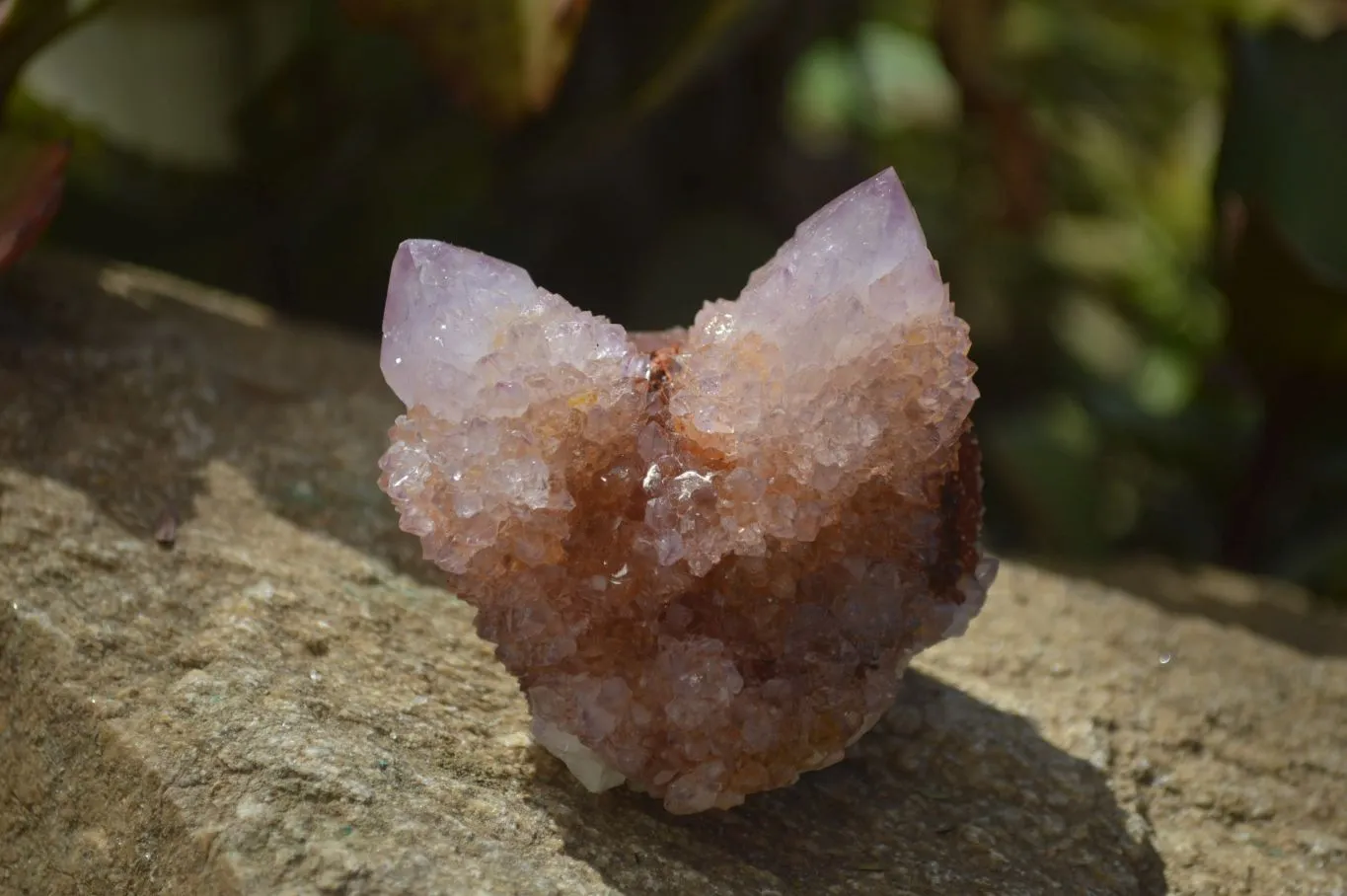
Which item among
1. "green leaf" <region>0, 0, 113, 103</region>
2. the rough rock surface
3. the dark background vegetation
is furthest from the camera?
the dark background vegetation

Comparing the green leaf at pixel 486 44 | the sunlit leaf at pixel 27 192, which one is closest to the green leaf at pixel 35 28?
the sunlit leaf at pixel 27 192

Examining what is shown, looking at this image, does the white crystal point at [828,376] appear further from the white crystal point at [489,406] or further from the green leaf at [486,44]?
the green leaf at [486,44]

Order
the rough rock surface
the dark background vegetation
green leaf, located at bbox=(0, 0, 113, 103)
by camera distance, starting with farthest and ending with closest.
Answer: the dark background vegetation < green leaf, located at bbox=(0, 0, 113, 103) < the rough rock surface

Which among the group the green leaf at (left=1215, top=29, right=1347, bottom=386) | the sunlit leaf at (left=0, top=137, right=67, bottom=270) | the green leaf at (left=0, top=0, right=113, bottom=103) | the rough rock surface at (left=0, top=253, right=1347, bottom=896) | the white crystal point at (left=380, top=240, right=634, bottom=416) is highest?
the green leaf at (left=1215, top=29, right=1347, bottom=386)

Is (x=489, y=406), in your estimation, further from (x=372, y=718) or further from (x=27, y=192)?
(x=27, y=192)

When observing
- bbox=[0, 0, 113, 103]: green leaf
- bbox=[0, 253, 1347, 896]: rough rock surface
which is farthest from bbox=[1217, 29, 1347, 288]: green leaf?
bbox=[0, 0, 113, 103]: green leaf

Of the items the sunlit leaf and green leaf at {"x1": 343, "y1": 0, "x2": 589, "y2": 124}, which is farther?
green leaf at {"x1": 343, "y1": 0, "x2": 589, "y2": 124}

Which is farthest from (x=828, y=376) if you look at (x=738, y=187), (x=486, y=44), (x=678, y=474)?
(x=738, y=187)

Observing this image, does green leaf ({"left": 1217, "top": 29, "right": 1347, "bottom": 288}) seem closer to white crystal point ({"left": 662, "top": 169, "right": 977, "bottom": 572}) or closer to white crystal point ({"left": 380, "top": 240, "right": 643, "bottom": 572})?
white crystal point ({"left": 662, "top": 169, "right": 977, "bottom": 572})
